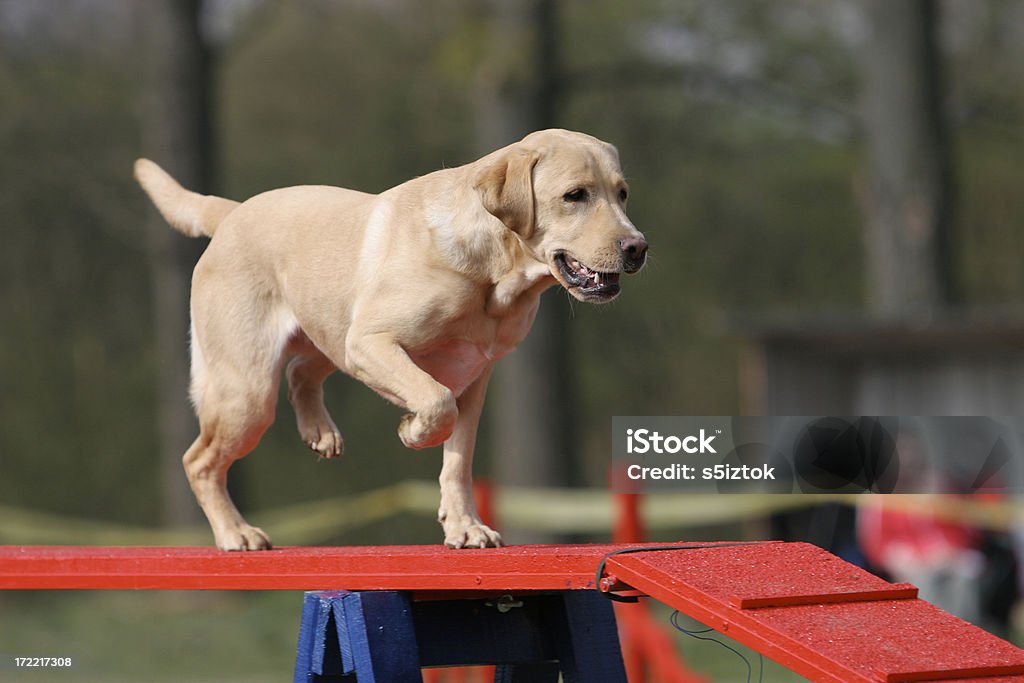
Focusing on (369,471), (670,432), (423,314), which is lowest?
(369,471)

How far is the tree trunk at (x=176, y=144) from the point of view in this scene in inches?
520

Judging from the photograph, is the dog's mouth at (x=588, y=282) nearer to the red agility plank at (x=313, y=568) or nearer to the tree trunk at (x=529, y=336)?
the red agility plank at (x=313, y=568)

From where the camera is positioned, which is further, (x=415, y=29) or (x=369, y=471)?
(x=415, y=29)

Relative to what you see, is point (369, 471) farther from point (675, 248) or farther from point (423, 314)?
point (423, 314)

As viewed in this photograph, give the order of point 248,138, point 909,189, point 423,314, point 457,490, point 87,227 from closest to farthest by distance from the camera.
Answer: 1. point 423,314
2. point 457,490
3. point 909,189
4. point 87,227
5. point 248,138

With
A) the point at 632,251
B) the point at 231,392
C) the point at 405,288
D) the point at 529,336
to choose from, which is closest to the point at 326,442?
the point at 231,392

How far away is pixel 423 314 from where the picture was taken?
406cm

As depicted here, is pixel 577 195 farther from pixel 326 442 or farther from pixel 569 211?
pixel 326 442

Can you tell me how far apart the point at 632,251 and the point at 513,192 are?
375mm

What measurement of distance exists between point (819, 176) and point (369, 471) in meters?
7.64

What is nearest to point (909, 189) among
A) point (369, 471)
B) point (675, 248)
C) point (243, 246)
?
point (675, 248)

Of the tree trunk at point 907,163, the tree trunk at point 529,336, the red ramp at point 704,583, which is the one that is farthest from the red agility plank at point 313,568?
the tree trunk at point 907,163

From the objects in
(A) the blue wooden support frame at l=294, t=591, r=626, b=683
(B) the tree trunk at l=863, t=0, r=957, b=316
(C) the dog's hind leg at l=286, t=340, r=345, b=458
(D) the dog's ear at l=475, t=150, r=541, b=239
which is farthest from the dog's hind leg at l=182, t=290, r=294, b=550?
(B) the tree trunk at l=863, t=0, r=957, b=316

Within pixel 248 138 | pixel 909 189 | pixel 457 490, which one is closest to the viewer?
pixel 457 490
